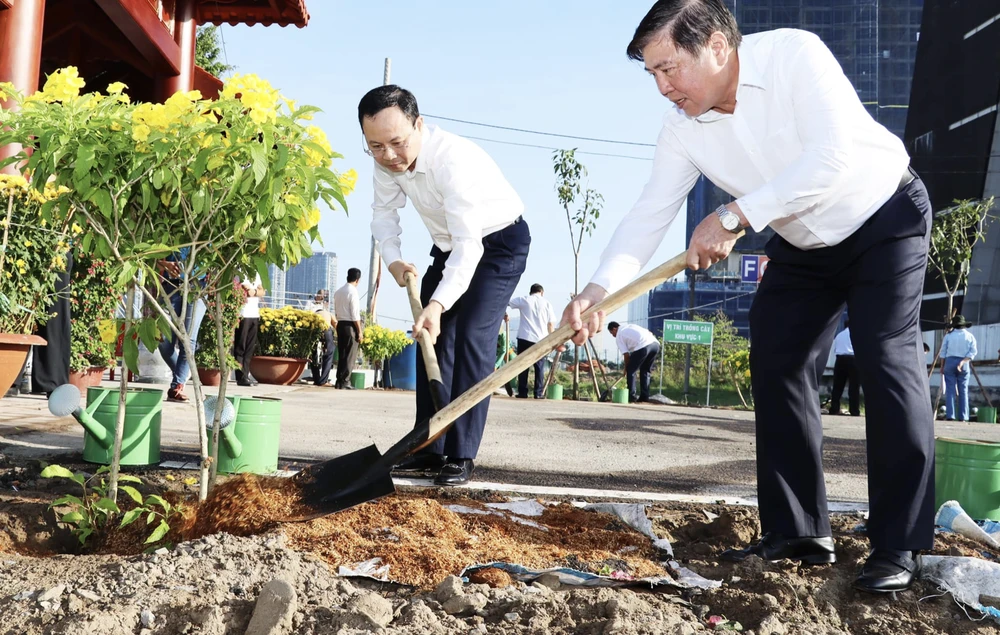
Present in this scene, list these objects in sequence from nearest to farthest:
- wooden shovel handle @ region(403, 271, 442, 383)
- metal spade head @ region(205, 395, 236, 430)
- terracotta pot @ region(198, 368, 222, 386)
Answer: metal spade head @ region(205, 395, 236, 430) → wooden shovel handle @ region(403, 271, 442, 383) → terracotta pot @ region(198, 368, 222, 386)

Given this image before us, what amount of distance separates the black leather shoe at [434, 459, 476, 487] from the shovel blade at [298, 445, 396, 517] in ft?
2.65

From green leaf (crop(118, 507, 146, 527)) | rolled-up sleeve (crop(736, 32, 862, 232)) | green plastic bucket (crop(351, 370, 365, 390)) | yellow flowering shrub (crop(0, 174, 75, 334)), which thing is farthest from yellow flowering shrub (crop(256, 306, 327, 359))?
rolled-up sleeve (crop(736, 32, 862, 232))

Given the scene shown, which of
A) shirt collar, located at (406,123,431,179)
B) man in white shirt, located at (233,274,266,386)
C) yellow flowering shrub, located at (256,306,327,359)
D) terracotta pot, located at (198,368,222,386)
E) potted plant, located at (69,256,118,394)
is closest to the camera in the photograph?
shirt collar, located at (406,123,431,179)

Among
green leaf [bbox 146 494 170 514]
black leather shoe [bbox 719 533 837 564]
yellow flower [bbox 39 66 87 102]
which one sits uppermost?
yellow flower [bbox 39 66 87 102]

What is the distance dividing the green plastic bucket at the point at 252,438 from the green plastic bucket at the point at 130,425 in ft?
0.88

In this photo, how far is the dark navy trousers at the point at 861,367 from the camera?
2.27 m

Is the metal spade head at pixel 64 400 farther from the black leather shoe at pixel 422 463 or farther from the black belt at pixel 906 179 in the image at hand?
Answer: the black belt at pixel 906 179

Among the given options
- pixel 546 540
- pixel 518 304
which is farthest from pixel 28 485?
pixel 518 304

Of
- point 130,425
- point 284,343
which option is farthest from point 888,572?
point 284,343

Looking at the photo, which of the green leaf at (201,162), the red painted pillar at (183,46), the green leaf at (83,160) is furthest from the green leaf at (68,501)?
the red painted pillar at (183,46)

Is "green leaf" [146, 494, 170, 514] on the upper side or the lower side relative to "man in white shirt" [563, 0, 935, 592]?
lower

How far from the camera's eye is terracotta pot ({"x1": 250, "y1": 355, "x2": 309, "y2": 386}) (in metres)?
12.7

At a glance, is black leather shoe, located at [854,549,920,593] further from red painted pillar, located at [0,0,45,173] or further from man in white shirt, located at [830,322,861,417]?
man in white shirt, located at [830,322,861,417]

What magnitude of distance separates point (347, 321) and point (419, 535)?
418 inches
